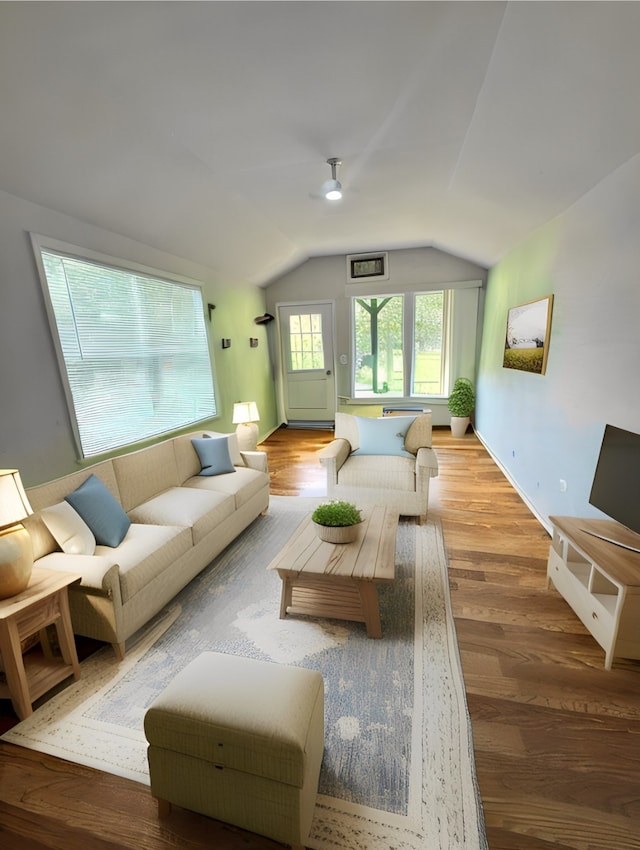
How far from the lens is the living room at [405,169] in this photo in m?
1.51

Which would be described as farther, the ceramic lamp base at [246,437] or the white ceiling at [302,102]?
the ceramic lamp base at [246,437]

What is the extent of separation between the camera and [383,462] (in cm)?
312

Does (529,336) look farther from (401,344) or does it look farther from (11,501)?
(11,501)

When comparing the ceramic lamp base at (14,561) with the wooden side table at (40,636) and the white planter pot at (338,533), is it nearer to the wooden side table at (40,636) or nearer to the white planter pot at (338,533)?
the wooden side table at (40,636)

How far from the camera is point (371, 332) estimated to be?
609 centimetres

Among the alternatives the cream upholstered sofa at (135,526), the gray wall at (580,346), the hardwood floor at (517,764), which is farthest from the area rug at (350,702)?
the gray wall at (580,346)

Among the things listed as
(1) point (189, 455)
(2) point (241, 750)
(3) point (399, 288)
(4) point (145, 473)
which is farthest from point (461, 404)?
(2) point (241, 750)

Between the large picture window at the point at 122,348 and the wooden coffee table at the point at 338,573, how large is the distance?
1764 millimetres

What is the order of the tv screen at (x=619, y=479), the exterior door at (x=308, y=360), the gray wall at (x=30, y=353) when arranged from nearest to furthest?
the tv screen at (x=619, y=479)
the gray wall at (x=30, y=353)
the exterior door at (x=308, y=360)

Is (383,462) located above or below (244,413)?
below

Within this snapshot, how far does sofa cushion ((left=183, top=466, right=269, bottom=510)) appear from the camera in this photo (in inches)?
108

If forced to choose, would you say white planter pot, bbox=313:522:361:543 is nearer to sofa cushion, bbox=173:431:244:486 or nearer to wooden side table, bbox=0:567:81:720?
wooden side table, bbox=0:567:81:720

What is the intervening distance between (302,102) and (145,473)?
2547 mm

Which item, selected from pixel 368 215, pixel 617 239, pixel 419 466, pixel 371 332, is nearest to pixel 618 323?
pixel 617 239
